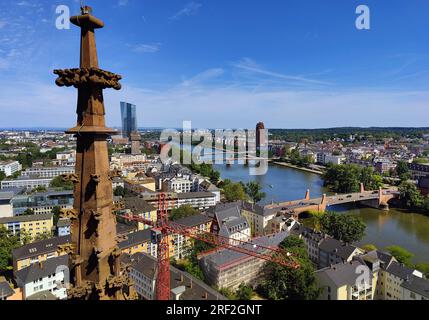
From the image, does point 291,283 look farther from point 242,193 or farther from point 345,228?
point 242,193

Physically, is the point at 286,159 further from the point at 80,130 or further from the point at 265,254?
A: the point at 80,130

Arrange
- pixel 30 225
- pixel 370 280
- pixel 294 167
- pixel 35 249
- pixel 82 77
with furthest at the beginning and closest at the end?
pixel 294 167
pixel 30 225
pixel 35 249
pixel 370 280
pixel 82 77

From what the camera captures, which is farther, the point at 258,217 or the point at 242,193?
the point at 242,193

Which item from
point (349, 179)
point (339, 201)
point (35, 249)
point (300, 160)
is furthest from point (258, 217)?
point (300, 160)

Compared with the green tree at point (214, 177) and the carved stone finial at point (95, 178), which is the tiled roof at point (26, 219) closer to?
the carved stone finial at point (95, 178)
